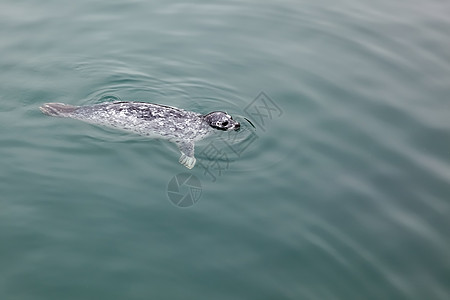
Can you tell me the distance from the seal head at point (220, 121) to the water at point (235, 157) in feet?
0.86

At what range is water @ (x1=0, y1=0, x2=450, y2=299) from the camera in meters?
7.74

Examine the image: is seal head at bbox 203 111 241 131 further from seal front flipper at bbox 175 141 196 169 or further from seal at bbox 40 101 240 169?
seal front flipper at bbox 175 141 196 169

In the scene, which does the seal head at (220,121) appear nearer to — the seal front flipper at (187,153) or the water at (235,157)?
the water at (235,157)

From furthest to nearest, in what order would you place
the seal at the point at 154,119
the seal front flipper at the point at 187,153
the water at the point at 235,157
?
1. the seal at the point at 154,119
2. the seal front flipper at the point at 187,153
3. the water at the point at 235,157

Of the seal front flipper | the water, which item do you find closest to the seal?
the seal front flipper

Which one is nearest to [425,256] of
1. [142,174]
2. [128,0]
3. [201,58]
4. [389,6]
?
[142,174]

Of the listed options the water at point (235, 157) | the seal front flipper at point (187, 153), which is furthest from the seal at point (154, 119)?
the water at point (235, 157)

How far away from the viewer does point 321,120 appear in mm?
11250

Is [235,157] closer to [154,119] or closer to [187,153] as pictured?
[187,153]

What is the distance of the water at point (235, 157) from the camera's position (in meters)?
7.74

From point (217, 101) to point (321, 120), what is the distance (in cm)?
247

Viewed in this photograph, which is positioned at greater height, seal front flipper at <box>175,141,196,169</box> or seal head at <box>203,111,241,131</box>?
seal head at <box>203,111,241,131</box>

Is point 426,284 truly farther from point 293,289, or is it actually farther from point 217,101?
point 217,101

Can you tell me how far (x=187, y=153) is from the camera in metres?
9.88
